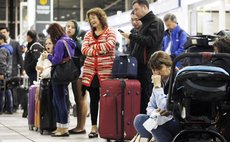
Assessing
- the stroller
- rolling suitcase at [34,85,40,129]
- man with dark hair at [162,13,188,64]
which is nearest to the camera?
the stroller

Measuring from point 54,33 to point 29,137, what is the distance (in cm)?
135

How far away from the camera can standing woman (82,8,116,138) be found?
6.44 metres

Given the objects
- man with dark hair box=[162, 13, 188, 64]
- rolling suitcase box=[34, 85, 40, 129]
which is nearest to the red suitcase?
rolling suitcase box=[34, 85, 40, 129]

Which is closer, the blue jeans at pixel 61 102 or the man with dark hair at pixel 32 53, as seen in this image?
the blue jeans at pixel 61 102

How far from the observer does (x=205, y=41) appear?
4.75m

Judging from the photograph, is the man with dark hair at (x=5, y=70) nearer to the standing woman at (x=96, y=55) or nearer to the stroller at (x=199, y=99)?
the standing woman at (x=96, y=55)

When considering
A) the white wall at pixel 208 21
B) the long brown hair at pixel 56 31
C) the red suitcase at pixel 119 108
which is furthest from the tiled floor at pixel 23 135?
the white wall at pixel 208 21

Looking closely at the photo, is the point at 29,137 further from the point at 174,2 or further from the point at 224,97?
the point at 174,2

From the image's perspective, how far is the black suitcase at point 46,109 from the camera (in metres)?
7.24

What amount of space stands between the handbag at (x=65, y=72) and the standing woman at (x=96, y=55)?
Answer: 19 cm

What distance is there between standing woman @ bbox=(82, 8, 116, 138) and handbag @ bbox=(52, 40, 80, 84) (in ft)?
0.64

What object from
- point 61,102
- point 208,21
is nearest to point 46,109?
point 61,102

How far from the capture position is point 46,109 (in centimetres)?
735

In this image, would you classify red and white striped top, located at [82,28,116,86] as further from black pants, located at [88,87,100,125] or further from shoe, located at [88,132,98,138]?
shoe, located at [88,132,98,138]
